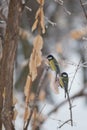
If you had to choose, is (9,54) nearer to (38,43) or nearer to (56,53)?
(38,43)

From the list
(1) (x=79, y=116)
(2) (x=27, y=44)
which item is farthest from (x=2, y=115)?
(1) (x=79, y=116)

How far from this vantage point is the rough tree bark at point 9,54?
854mm

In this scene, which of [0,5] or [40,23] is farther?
[0,5]

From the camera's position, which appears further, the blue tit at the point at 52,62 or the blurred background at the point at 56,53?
the blurred background at the point at 56,53

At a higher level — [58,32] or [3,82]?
[3,82]

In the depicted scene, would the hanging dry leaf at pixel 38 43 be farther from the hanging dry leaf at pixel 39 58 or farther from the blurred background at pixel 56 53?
the blurred background at pixel 56 53

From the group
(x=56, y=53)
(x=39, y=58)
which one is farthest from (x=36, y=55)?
(x=56, y=53)

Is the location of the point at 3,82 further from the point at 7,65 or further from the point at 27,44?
the point at 27,44

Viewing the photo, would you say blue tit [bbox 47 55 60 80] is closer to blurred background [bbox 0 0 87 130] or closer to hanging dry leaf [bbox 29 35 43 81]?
hanging dry leaf [bbox 29 35 43 81]

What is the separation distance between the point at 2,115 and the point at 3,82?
0.07 meters

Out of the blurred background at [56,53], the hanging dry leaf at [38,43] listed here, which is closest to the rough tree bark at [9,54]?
the hanging dry leaf at [38,43]

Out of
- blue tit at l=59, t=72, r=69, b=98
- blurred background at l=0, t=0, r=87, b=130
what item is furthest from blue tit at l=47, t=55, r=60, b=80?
blurred background at l=0, t=0, r=87, b=130

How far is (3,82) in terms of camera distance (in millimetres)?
875

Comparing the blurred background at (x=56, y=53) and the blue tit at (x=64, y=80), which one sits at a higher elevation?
the blue tit at (x=64, y=80)
